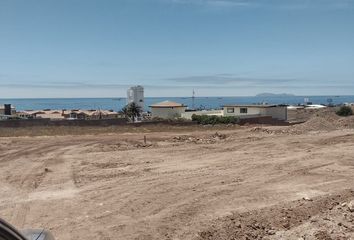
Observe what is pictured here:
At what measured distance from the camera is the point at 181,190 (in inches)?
565

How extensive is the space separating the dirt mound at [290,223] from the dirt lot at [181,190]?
0.02m

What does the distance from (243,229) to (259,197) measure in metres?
3.37

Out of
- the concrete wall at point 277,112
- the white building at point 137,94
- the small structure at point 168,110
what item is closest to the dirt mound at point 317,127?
the concrete wall at point 277,112

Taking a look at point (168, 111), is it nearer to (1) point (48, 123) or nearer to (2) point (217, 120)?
(2) point (217, 120)

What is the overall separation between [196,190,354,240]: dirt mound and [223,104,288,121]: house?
56661 mm

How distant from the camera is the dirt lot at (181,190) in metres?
10.3

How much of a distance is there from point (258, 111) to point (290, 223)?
196ft

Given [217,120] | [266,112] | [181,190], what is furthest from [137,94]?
[181,190]

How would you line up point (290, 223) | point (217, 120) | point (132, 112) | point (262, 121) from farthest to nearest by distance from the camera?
point (132, 112)
point (262, 121)
point (217, 120)
point (290, 223)

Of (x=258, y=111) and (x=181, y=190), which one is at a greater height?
(x=258, y=111)

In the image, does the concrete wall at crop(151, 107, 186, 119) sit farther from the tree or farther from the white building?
the white building

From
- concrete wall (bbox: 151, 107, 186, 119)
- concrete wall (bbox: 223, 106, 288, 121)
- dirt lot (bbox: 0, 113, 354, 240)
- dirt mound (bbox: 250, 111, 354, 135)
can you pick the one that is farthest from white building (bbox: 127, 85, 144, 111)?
dirt lot (bbox: 0, 113, 354, 240)

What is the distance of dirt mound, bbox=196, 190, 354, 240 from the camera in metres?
9.45

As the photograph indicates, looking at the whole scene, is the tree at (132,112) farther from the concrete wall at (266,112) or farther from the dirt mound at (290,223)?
the dirt mound at (290,223)
